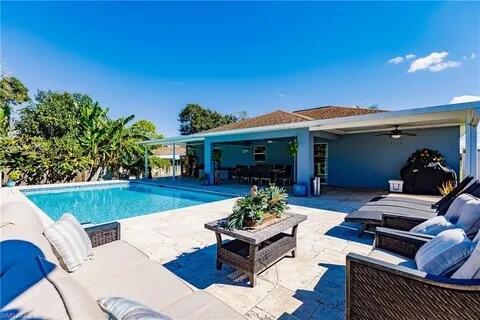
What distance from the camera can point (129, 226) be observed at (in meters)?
6.07

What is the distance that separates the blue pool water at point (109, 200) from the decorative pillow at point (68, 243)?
606 centimetres

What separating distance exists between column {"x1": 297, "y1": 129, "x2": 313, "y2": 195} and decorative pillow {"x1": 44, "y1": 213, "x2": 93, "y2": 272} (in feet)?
29.2

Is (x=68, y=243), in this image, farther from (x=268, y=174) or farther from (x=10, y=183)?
(x=10, y=183)

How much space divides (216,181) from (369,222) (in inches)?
421

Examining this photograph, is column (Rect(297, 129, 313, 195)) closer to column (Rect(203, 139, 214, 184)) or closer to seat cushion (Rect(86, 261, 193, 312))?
column (Rect(203, 139, 214, 184))

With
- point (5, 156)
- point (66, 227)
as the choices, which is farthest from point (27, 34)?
point (66, 227)

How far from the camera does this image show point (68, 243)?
8.43 ft

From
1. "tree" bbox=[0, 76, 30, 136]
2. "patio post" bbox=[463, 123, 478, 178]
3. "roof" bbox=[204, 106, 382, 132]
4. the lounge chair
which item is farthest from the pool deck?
"tree" bbox=[0, 76, 30, 136]

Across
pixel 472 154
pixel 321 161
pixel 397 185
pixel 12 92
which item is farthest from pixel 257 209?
pixel 12 92

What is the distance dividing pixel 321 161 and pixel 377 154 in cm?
302

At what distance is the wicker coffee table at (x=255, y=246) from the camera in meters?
3.17

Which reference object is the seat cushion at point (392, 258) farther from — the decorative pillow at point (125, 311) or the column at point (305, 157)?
the column at point (305, 157)

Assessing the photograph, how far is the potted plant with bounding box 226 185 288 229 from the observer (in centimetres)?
342

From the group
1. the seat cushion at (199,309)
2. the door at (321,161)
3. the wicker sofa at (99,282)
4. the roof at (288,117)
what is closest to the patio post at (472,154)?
the roof at (288,117)
